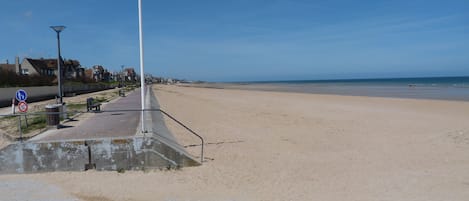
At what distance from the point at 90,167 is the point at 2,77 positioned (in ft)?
100

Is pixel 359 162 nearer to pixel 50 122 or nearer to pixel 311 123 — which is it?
pixel 311 123

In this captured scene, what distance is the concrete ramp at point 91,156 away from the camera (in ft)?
24.6

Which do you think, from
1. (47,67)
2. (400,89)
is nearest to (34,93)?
(400,89)

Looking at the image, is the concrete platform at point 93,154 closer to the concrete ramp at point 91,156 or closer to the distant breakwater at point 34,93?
the concrete ramp at point 91,156

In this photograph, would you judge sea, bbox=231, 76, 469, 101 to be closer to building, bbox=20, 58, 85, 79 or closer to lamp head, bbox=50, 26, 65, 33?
lamp head, bbox=50, 26, 65, 33

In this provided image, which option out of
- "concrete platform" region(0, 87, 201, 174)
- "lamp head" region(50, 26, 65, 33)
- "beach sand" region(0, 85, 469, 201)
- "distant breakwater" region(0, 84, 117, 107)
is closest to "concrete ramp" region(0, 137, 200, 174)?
"concrete platform" region(0, 87, 201, 174)

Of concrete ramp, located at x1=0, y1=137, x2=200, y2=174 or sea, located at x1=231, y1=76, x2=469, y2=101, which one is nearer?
concrete ramp, located at x1=0, y1=137, x2=200, y2=174

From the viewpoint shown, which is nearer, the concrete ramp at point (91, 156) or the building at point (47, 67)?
the concrete ramp at point (91, 156)

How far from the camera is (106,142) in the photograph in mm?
7777

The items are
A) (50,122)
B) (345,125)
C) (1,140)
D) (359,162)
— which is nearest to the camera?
(359,162)

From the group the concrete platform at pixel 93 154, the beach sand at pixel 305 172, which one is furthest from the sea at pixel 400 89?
the concrete platform at pixel 93 154

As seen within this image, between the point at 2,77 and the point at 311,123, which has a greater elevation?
the point at 2,77

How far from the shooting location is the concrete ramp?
24.6 ft

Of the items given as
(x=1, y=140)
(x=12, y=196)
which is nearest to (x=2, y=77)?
(x=1, y=140)
